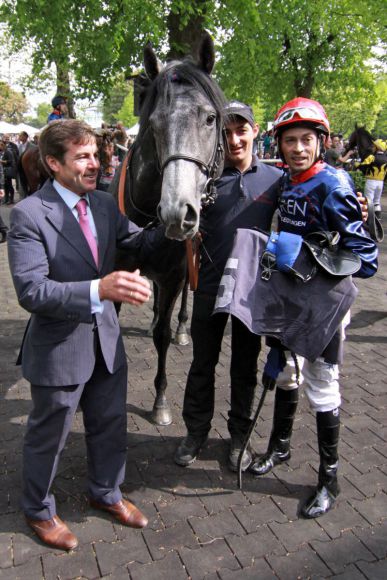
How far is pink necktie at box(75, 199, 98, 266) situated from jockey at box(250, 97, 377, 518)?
3.48ft

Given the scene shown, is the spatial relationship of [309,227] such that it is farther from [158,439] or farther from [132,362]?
[132,362]

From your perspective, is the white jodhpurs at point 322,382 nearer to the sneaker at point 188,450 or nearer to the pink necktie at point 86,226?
the sneaker at point 188,450

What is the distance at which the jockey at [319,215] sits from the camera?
239 centimetres

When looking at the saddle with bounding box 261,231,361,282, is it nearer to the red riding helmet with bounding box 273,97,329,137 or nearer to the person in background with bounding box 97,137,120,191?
→ the red riding helmet with bounding box 273,97,329,137

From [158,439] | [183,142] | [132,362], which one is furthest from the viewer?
[132,362]

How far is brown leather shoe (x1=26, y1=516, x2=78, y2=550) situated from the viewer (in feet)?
7.93

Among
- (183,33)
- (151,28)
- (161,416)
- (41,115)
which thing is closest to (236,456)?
(161,416)

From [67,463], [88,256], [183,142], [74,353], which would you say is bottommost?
[67,463]

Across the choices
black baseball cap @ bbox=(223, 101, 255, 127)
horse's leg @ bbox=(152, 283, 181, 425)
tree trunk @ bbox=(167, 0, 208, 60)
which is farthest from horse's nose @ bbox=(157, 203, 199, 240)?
tree trunk @ bbox=(167, 0, 208, 60)

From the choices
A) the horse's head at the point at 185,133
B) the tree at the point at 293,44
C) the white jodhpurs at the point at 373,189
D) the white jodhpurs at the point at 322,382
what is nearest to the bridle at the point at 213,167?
the horse's head at the point at 185,133

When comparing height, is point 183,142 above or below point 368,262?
above

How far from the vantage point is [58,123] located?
225 centimetres

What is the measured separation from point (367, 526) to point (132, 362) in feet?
8.88

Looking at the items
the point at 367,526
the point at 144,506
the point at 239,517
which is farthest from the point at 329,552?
the point at 144,506
